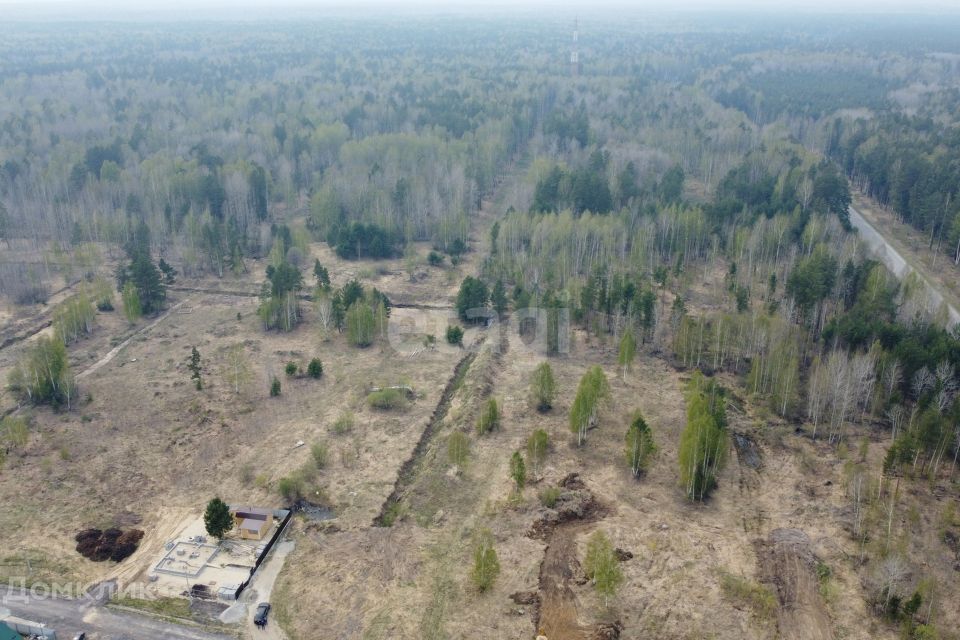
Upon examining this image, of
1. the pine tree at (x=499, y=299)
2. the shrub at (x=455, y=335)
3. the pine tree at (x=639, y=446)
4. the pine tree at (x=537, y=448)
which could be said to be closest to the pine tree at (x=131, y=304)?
the shrub at (x=455, y=335)

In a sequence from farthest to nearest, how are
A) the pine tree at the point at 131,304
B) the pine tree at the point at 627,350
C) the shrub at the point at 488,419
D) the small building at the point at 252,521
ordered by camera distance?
the pine tree at the point at 131,304, the pine tree at the point at 627,350, the shrub at the point at 488,419, the small building at the point at 252,521

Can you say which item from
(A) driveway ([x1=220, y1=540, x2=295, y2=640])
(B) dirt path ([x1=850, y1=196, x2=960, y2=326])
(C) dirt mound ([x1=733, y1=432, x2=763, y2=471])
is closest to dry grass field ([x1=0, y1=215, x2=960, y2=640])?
(C) dirt mound ([x1=733, y1=432, x2=763, y2=471])

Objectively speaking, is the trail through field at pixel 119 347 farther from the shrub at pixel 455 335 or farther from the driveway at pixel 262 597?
the driveway at pixel 262 597

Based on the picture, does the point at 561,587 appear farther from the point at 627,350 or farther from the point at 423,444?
the point at 627,350

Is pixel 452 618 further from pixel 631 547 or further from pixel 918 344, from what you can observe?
pixel 918 344

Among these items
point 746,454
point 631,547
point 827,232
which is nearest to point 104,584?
point 631,547

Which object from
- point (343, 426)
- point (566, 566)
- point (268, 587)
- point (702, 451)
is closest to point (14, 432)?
point (343, 426)
